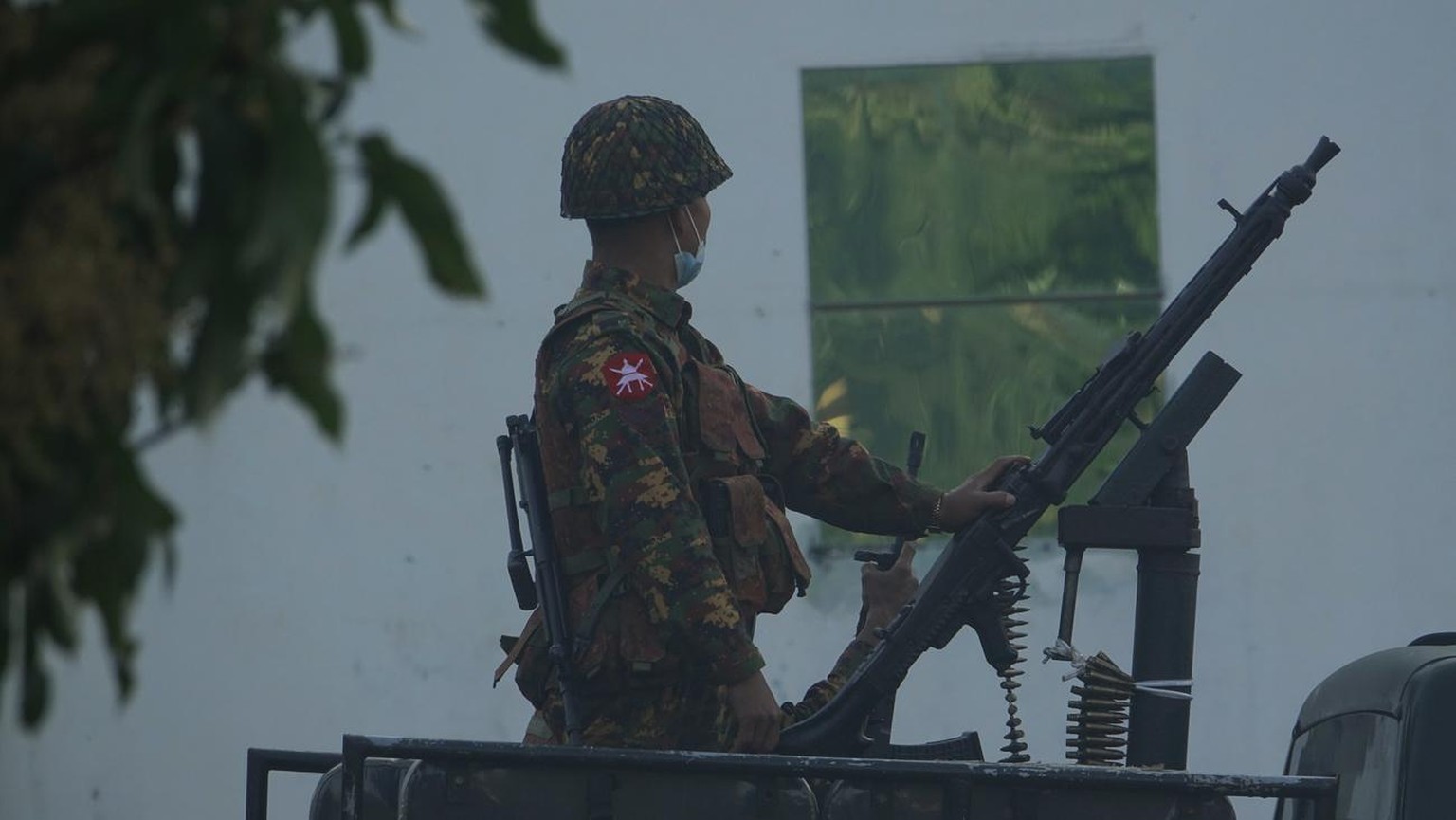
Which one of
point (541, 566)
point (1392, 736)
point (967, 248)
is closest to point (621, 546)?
point (541, 566)

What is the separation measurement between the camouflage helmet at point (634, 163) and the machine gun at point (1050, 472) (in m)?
0.71

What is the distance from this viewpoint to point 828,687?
10.9ft

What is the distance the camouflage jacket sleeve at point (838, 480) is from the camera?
354 cm

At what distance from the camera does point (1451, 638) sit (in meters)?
3.04

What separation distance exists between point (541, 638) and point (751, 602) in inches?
13.6

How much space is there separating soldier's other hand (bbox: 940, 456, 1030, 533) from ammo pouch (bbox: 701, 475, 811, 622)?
260mm

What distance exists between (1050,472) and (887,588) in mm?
368

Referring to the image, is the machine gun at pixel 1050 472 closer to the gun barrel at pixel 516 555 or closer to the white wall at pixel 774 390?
the gun barrel at pixel 516 555

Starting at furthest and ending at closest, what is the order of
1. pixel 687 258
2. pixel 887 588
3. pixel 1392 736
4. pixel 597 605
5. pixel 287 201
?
pixel 887 588, pixel 687 258, pixel 597 605, pixel 1392 736, pixel 287 201

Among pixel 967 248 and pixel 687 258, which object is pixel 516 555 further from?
pixel 967 248

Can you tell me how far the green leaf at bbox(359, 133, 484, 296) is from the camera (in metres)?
1.09

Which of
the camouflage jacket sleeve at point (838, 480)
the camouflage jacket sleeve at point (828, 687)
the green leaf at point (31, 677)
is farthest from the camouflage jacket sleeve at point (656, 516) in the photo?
the green leaf at point (31, 677)

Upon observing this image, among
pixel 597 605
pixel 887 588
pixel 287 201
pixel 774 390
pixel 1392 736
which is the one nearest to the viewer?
pixel 287 201

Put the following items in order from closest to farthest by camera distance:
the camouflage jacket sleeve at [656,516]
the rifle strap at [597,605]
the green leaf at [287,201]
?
1. the green leaf at [287,201]
2. the camouflage jacket sleeve at [656,516]
3. the rifle strap at [597,605]
